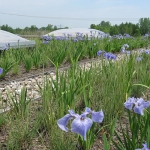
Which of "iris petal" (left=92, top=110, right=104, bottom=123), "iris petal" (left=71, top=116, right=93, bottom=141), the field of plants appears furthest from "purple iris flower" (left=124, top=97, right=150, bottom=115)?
"iris petal" (left=71, top=116, right=93, bottom=141)

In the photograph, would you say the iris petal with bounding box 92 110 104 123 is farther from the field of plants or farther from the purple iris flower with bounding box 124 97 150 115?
the purple iris flower with bounding box 124 97 150 115

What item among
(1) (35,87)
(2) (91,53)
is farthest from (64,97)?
(2) (91,53)

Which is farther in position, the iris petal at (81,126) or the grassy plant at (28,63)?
the grassy plant at (28,63)

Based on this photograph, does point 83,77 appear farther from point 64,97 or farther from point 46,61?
point 46,61

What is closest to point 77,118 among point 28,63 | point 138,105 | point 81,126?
point 81,126

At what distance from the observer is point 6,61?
4484mm

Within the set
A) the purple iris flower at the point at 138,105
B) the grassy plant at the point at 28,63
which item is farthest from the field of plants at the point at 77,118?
the grassy plant at the point at 28,63

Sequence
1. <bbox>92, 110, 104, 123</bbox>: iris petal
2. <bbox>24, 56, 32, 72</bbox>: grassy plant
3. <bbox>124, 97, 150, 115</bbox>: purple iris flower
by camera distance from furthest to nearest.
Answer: <bbox>24, 56, 32, 72</bbox>: grassy plant, <bbox>124, 97, 150, 115</bbox>: purple iris flower, <bbox>92, 110, 104, 123</bbox>: iris petal

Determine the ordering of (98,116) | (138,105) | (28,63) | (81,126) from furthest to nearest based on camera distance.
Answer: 1. (28,63)
2. (138,105)
3. (98,116)
4. (81,126)

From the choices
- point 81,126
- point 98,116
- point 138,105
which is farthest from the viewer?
point 138,105

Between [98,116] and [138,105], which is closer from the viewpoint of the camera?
[98,116]

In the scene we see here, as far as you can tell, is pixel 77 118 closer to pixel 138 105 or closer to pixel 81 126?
pixel 81 126

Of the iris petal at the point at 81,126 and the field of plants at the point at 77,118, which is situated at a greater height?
the iris petal at the point at 81,126

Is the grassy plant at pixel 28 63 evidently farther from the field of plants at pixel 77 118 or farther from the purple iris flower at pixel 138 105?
the purple iris flower at pixel 138 105
